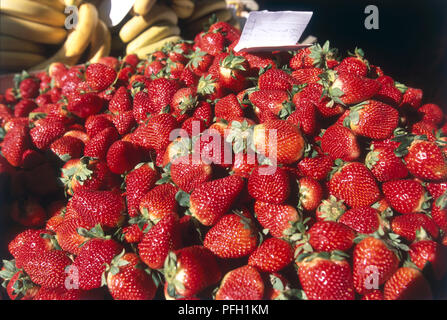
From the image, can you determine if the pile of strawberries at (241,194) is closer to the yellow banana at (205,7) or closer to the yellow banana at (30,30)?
the yellow banana at (30,30)

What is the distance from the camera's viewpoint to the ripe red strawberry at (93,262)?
1175 mm

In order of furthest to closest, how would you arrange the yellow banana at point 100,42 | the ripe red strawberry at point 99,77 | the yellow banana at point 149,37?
the yellow banana at point 149,37, the yellow banana at point 100,42, the ripe red strawberry at point 99,77

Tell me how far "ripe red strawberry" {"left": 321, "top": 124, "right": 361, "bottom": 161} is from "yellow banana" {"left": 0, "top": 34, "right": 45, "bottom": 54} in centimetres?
324

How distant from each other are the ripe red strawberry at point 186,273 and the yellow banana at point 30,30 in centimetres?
303

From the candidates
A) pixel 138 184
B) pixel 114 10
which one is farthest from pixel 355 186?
pixel 114 10

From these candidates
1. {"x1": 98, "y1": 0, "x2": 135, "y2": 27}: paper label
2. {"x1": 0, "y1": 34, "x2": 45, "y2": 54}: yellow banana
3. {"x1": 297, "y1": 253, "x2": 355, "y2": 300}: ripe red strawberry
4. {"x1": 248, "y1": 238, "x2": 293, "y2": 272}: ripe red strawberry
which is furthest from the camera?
{"x1": 0, "y1": 34, "x2": 45, "y2": 54}: yellow banana

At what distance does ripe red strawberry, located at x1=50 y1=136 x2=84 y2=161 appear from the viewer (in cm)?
164

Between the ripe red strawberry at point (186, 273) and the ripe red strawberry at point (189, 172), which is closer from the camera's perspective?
the ripe red strawberry at point (186, 273)

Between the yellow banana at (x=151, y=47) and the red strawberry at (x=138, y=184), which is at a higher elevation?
the yellow banana at (x=151, y=47)

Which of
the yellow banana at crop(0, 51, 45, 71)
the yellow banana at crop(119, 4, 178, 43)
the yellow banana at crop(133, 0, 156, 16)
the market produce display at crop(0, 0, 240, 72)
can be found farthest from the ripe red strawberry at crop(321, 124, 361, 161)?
the yellow banana at crop(0, 51, 45, 71)

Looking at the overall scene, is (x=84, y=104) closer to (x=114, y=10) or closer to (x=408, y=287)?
(x=114, y=10)

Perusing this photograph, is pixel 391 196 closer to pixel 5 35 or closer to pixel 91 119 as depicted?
pixel 91 119

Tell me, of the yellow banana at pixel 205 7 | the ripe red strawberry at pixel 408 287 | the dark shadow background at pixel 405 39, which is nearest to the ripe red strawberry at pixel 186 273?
the ripe red strawberry at pixel 408 287

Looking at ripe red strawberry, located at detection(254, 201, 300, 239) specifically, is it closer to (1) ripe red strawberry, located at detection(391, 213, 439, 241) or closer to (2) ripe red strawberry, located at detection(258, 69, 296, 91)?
(1) ripe red strawberry, located at detection(391, 213, 439, 241)
